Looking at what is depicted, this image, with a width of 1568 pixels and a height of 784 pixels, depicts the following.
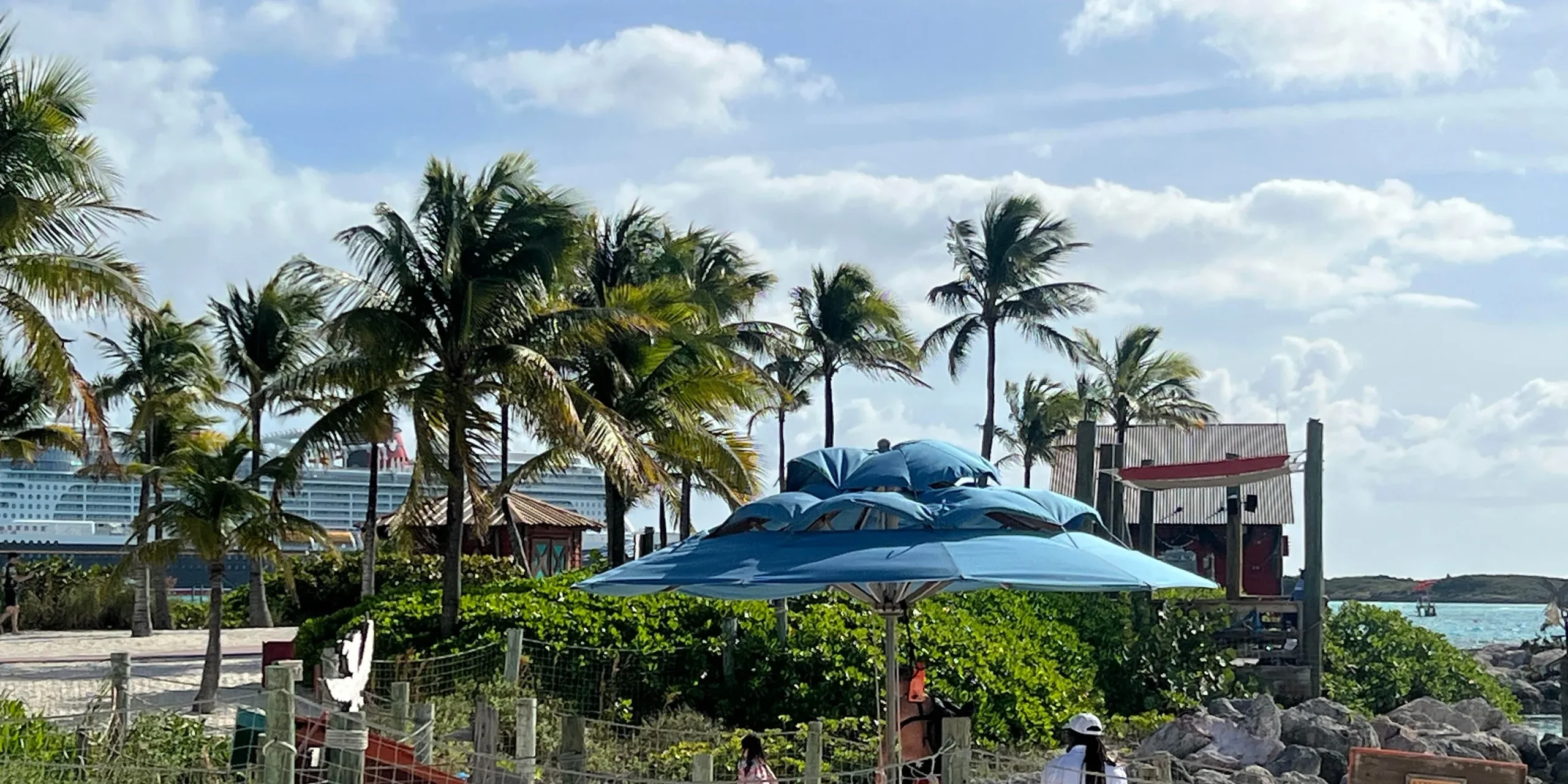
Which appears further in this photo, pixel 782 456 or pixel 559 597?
pixel 782 456

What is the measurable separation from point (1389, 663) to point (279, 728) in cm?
1930

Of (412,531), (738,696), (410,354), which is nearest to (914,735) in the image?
(738,696)

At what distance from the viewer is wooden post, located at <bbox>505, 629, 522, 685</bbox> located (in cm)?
1606

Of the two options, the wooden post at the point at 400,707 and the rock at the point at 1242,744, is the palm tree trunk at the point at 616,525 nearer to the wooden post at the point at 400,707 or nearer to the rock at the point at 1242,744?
the rock at the point at 1242,744

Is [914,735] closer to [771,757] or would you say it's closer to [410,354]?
[771,757]

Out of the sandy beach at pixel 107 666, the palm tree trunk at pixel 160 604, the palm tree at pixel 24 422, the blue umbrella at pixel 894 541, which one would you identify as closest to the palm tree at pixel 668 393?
the sandy beach at pixel 107 666

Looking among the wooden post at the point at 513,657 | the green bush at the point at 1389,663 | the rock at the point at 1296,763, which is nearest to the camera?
the wooden post at the point at 513,657

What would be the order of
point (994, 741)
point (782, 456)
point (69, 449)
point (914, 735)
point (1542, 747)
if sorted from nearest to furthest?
point (914, 735)
point (994, 741)
point (1542, 747)
point (69, 449)
point (782, 456)

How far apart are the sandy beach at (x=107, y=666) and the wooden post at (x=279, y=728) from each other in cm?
243

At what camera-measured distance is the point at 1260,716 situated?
18359mm

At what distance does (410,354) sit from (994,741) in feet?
31.2

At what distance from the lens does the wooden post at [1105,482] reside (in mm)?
25891

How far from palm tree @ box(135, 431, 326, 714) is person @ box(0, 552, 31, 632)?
17.1 meters

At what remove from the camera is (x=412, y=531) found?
3269 centimetres
